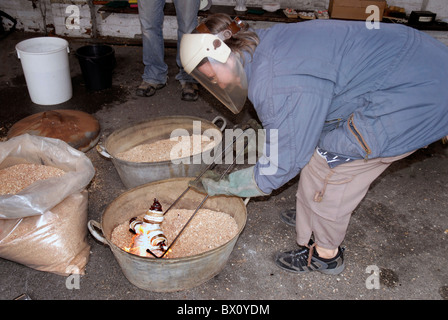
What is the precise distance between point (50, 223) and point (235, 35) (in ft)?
4.04

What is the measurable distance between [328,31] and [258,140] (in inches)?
37.0

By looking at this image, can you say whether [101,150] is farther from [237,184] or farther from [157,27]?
[157,27]

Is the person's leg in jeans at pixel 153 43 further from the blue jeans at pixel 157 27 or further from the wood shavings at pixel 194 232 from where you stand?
the wood shavings at pixel 194 232

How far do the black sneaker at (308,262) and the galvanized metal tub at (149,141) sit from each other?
2.22 feet

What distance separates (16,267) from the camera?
1.97 meters

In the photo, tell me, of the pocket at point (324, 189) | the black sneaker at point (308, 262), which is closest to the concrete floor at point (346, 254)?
the black sneaker at point (308, 262)

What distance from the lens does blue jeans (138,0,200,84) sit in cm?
330

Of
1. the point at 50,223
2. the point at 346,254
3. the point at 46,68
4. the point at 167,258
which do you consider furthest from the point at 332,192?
the point at 46,68

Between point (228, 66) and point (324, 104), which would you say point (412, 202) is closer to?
point (324, 104)

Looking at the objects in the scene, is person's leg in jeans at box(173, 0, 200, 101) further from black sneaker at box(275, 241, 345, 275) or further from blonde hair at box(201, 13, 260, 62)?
black sneaker at box(275, 241, 345, 275)

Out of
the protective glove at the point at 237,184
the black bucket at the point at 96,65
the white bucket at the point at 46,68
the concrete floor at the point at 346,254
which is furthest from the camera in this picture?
the black bucket at the point at 96,65

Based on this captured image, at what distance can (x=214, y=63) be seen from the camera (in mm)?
1346

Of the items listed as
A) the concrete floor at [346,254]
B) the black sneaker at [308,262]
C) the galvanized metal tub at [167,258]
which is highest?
the galvanized metal tub at [167,258]

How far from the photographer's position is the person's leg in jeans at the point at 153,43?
3.34 m
